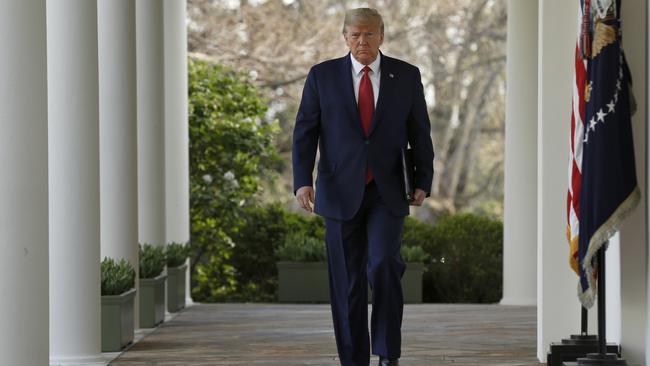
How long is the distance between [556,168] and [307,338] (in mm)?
2876

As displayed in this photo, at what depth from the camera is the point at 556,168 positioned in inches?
333

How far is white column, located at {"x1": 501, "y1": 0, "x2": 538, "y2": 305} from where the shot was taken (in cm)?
1479

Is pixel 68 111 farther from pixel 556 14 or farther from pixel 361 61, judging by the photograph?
pixel 556 14

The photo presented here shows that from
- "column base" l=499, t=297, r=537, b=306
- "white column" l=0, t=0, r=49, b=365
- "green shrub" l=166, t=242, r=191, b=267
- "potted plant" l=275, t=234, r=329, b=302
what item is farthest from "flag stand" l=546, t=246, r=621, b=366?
"potted plant" l=275, t=234, r=329, b=302

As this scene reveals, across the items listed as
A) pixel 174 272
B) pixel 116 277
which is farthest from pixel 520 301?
pixel 116 277

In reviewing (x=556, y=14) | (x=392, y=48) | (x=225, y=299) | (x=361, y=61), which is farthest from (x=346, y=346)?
(x=392, y=48)

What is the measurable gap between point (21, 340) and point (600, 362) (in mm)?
2687

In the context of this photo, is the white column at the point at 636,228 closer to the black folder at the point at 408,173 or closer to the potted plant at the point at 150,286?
the black folder at the point at 408,173

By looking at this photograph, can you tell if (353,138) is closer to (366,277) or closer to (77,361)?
(366,277)

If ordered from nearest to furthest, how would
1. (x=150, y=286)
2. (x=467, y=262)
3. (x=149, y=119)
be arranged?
(x=150, y=286) → (x=149, y=119) → (x=467, y=262)

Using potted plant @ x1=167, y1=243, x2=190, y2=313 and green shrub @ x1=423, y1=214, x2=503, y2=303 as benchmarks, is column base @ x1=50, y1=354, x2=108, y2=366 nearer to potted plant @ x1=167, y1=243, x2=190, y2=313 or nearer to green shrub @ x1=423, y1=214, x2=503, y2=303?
potted plant @ x1=167, y1=243, x2=190, y2=313

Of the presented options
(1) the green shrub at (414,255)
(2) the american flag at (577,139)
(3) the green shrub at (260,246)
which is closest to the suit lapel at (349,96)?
(2) the american flag at (577,139)

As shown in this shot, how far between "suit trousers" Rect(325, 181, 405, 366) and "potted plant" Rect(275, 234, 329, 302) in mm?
8855

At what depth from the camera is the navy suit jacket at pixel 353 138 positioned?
Answer: 7059mm
